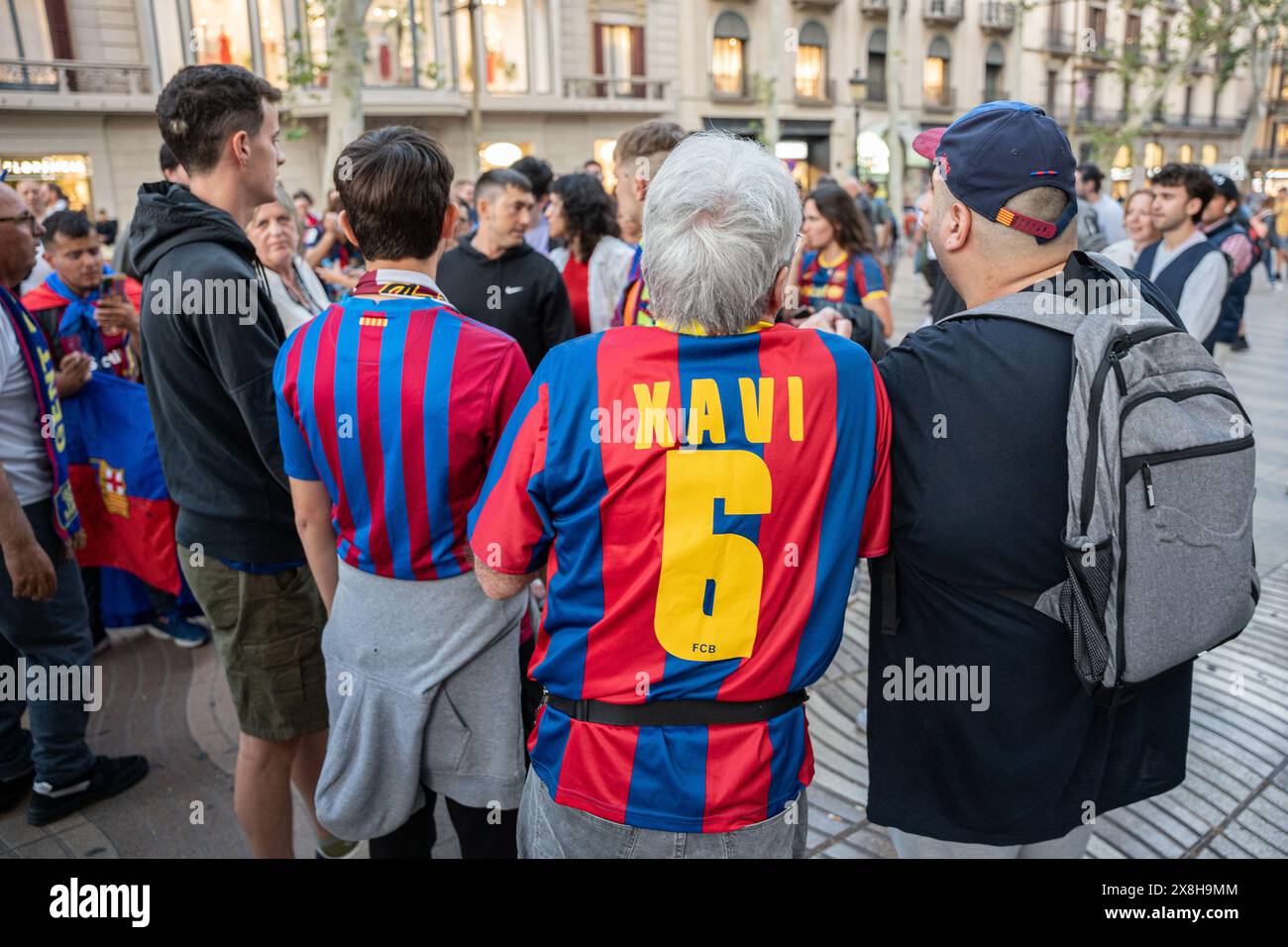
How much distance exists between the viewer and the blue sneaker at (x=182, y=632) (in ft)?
14.9

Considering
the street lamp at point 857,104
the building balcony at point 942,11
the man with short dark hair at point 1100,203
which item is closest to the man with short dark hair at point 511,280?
the man with short dark hair at point 1100,203

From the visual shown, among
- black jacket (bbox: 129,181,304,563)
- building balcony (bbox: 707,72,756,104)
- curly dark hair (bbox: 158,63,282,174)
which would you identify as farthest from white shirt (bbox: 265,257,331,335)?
building balcony (bbox: 707,72,756,104)

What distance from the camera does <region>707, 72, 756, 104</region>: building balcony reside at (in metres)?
28.6

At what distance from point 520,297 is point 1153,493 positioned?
329 cm

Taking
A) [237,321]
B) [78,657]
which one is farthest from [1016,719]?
[78,657]

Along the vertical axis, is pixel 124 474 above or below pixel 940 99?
below

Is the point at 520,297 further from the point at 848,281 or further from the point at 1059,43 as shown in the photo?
the point at 1059,43

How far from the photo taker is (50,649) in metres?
3.18

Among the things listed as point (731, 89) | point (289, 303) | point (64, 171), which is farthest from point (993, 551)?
point (731, 89)

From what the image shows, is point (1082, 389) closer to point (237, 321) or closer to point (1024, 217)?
point (1024, 217)

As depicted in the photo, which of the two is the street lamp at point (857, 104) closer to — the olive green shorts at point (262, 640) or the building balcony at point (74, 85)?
the building balcony at point (74, 85)

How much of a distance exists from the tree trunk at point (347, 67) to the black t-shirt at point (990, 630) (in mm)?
11316

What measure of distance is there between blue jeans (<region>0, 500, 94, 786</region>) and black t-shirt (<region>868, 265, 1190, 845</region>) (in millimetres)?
2803
